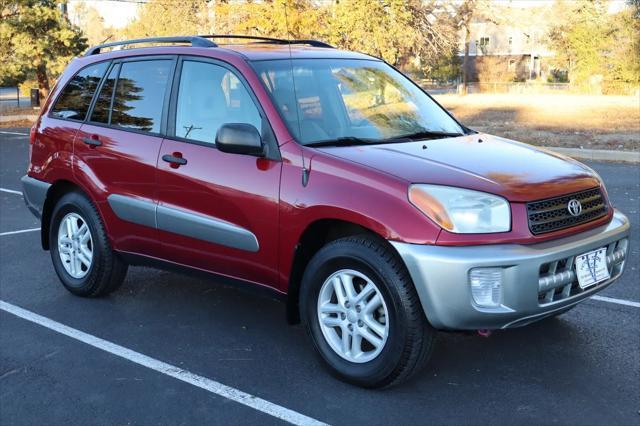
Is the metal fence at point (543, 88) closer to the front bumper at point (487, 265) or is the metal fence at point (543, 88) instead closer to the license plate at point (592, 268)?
the license plate at point (592, 268)

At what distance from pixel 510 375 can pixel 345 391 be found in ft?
3.17

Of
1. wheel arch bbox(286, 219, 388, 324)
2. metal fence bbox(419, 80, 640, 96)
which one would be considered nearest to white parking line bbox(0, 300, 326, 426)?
wheel arch bbox(286, 219, 388, 324)

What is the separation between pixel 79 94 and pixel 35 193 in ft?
2.92

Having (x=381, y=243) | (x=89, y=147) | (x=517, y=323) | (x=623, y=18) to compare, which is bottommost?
(x=517, y=323)

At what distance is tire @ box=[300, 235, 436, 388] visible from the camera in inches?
143

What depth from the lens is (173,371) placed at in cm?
416

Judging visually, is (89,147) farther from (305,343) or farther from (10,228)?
(10,228)

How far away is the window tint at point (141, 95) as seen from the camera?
4.93m

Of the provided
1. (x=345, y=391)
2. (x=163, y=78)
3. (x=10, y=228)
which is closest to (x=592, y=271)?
(x=345, y=391)

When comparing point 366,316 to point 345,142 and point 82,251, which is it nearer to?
point 345,142

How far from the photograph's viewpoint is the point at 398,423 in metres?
3.51

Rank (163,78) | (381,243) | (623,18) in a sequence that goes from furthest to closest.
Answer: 1. (623,18)
2. (163,78)
3. (381,243)

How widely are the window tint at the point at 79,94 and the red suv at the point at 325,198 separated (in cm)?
2

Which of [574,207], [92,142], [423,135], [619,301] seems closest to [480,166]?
[574,207]
